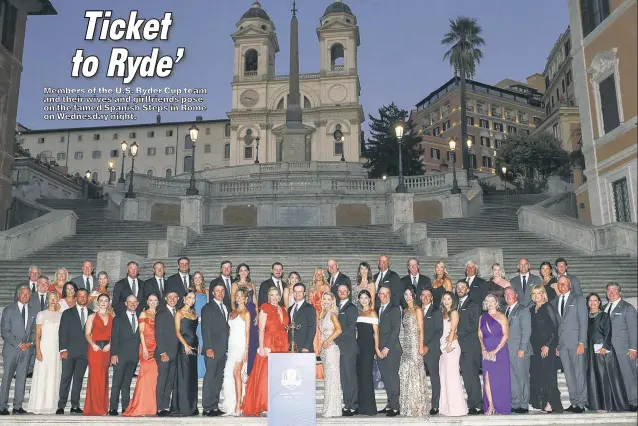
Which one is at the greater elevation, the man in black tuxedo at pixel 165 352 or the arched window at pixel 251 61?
the arched window at pixel 251 61

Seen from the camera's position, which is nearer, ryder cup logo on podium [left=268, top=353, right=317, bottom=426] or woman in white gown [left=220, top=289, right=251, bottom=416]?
ryder cup logo on podium [left=268, top=353, right=317, bottom=426]

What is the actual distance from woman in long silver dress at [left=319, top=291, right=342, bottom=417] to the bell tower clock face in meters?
71.8

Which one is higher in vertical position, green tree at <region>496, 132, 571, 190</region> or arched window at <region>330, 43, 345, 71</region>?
arched window at <region>330, 43, 345, 71</region>

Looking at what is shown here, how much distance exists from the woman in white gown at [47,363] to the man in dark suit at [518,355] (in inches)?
288

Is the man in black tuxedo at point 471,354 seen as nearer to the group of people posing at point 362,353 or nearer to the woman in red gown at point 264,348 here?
the group of people posing at point 362,353

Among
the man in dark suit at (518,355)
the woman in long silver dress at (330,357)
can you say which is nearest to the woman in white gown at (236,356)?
the woman in long silver dress at (330,357)

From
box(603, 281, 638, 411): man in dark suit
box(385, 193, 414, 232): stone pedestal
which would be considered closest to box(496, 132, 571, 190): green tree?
box(385, 193, 414, 232): stone pedestal

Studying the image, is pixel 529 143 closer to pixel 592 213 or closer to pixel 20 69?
pixel 592 213

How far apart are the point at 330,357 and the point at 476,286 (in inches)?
124

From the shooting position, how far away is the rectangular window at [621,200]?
19.7 m

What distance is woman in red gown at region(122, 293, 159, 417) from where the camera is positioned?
8859mm

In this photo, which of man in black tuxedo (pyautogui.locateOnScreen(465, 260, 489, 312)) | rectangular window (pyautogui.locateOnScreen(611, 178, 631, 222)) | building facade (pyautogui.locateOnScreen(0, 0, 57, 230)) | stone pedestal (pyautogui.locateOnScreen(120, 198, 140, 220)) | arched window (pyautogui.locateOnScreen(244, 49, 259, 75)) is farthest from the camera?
arched window (pyautogui.locateOnScreen(244, 49, 259, 75))

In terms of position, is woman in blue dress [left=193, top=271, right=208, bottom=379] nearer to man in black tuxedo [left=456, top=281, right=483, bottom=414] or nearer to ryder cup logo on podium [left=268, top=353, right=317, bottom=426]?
ryder cup logo on podium [left=268, top=353, right=317, bottom=426]

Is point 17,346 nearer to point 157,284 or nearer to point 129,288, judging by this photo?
point 129,288
